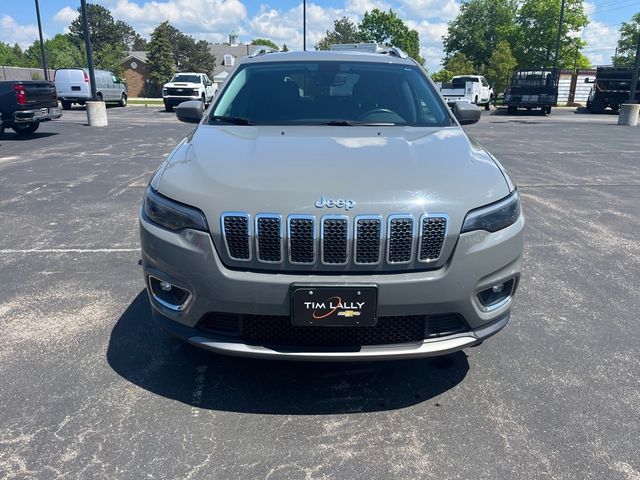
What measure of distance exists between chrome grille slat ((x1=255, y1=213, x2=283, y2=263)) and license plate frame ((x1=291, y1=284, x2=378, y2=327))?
17 centimetres

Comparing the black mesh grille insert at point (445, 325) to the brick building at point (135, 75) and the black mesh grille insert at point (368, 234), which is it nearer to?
the black mesh grille insert at point (368, 234)

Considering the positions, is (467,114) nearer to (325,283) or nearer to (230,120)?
(230,120)

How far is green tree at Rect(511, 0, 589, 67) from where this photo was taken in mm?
61188

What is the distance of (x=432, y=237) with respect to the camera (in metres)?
2.40

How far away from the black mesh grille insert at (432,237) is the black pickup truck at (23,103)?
545 inches

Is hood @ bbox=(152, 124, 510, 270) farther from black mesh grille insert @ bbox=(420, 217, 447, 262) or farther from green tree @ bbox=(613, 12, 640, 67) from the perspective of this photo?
green tree @ bbox=(613, 12, 640, 67)

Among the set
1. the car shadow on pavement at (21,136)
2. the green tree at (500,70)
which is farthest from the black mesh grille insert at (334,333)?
the green tree at (500,70)

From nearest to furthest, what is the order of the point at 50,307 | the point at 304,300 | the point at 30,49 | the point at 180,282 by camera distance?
the point at 304,300 < the point at 180,282 < the point at 50,307 < the point at 30,49

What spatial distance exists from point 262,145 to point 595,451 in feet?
7.35

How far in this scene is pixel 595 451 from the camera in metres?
2.36

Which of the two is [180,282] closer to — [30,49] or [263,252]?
[263,252]

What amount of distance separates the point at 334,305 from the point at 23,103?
13793mm

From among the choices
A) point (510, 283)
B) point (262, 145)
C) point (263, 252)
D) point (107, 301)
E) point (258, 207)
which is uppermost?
point (262, 145)

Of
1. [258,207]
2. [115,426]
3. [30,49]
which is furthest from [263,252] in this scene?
[30,49]
